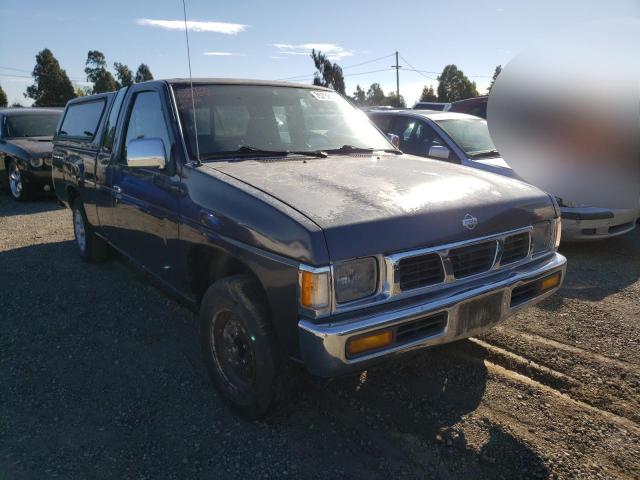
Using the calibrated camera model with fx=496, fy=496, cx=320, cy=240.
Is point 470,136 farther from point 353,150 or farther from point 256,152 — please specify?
point 256,152

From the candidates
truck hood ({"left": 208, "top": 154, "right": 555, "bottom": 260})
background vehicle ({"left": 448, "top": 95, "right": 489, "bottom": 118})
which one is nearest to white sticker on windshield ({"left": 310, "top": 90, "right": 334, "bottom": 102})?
truck hood ({"left": 208, "top": 154, "right": 555, "bottom": 260})

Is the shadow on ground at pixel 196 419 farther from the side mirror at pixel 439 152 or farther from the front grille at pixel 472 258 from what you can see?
the side mirror at pixel 439 152

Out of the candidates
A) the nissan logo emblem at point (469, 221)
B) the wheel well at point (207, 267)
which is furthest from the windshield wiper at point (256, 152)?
the nissan logo emblem at point (469, 221)

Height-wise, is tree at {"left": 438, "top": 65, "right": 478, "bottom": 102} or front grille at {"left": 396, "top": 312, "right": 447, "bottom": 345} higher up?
tree at {"left": 438, "top": 65, "right": 478, "bottom": 102}

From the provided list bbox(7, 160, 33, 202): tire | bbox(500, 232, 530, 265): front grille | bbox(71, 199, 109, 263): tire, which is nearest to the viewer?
bbox(500, 232, 530, 265): front grille

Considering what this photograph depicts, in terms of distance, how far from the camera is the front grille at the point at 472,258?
2.51m

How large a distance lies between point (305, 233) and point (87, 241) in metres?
4.14

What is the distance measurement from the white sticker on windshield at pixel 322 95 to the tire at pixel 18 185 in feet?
25.6

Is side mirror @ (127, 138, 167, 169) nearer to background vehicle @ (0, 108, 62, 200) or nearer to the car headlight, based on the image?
the car headlight

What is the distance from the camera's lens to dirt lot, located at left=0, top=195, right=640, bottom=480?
7.97ft

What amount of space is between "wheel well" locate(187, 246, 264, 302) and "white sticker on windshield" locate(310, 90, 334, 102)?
1.73 meters

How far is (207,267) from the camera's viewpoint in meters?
3.11

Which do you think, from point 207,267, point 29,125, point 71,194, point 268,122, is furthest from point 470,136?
point 29,125

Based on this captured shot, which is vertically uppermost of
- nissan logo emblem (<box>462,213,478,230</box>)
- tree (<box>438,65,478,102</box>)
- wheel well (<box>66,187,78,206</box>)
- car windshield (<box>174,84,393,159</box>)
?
tree (<box>438,65,478,102</box>)
